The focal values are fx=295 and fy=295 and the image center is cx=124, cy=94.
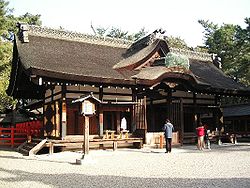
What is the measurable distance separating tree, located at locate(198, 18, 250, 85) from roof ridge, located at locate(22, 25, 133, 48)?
58.6 ft

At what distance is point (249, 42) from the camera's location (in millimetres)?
34438

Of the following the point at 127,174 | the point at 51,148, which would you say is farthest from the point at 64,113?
the point at 127,174

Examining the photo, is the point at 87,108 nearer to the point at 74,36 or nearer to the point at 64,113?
the point at 64,113

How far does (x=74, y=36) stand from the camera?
66.3ft

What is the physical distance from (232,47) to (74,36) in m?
27.3

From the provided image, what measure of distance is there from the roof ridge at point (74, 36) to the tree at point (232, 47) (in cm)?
1787

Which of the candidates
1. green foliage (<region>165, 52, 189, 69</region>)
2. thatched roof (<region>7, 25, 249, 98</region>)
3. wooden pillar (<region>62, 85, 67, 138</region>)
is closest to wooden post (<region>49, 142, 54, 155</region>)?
wooden pillar (<region>62, 85, 67, 138</region>)

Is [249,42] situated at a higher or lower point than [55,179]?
higher

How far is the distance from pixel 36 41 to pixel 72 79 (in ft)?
18.2

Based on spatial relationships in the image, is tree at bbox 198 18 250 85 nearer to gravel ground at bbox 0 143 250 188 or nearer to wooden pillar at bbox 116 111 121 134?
wooden pillar at bbox 116 111 121 134

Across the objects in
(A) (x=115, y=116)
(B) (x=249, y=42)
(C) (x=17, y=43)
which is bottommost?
(A) (x=115, y=116)

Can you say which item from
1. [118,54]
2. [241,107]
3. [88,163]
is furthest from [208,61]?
[88,163]

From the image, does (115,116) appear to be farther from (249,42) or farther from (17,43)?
(249,42)

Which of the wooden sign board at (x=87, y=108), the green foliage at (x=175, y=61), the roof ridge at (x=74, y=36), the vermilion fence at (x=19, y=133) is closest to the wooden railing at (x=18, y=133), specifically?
the vermilion fence at (x=19, y=133)
